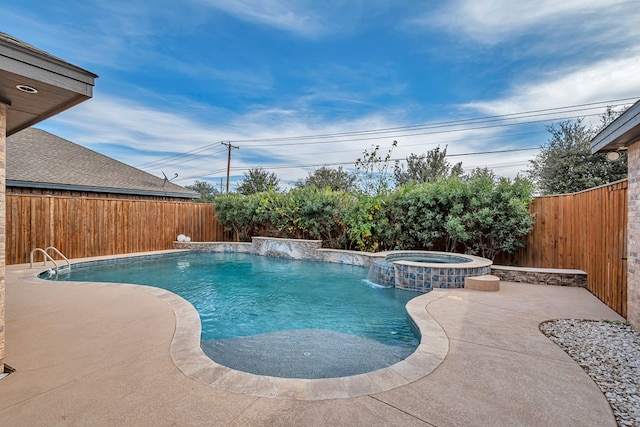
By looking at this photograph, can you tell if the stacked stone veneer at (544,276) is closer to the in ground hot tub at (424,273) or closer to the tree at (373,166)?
the in ground hot tub at (424,273)

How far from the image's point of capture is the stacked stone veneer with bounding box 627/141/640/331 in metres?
4.15

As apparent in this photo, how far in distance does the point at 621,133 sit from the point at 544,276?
4.41 meters

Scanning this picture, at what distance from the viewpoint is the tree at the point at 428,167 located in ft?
70.3

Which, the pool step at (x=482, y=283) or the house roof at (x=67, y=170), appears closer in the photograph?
the pool step at (x=482, y=283)

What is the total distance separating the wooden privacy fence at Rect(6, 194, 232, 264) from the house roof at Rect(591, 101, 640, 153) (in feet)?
46.9

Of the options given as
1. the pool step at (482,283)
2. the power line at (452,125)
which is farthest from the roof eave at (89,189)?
the pool step at (482,283)

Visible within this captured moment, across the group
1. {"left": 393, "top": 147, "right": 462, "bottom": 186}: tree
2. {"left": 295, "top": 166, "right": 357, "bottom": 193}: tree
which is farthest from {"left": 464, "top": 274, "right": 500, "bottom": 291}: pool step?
{"left": 295, "top": 166, "right": 357, "bottom": 193}: tree

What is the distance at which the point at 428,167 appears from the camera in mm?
22562

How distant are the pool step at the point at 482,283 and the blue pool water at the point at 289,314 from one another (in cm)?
124

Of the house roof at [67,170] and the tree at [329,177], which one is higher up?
the tree at [329,177]

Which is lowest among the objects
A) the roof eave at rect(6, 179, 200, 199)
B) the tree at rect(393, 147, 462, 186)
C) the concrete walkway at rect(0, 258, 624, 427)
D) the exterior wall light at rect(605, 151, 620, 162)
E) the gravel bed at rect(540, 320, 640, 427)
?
the gravel bed at rect(540, 320, 640, 427)

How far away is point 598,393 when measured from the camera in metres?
2.64

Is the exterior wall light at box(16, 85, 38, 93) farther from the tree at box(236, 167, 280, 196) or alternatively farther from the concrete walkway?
the tree at box(236, 167, 280, 196)

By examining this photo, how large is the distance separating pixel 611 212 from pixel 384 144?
32.6ft
